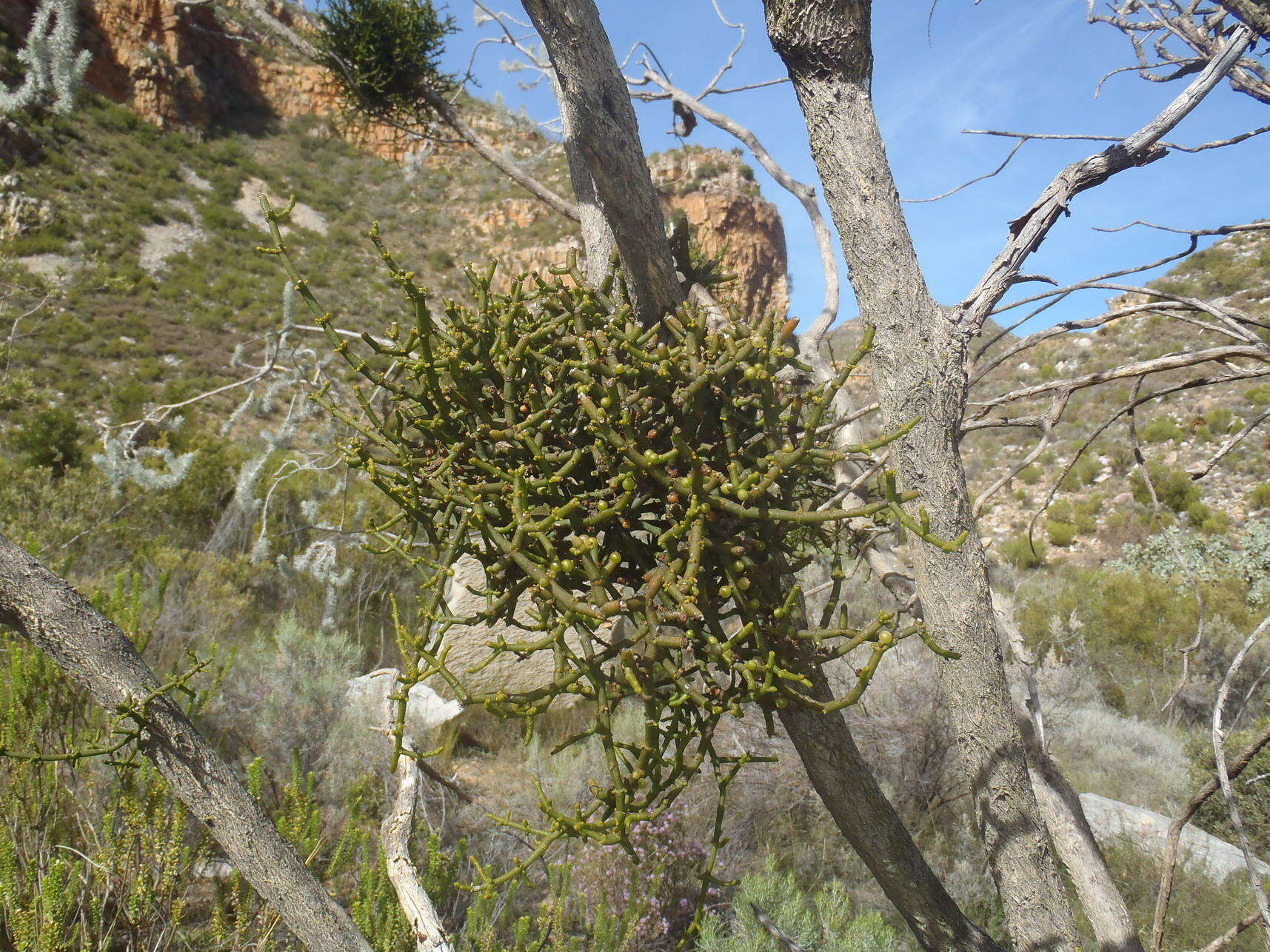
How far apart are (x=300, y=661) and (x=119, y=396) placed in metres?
13.3

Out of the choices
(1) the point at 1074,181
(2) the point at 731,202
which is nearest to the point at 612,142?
(1) the point at 1074,181

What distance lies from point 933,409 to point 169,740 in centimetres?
121

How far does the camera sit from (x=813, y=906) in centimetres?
335

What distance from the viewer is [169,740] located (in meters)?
0.98

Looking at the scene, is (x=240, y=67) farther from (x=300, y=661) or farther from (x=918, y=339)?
(x=918, y=339)

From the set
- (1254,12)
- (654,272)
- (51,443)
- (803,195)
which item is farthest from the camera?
(51,443)

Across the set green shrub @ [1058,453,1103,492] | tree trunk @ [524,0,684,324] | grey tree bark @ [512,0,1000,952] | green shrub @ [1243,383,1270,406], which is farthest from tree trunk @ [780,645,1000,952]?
green shrub @ [1058,453,1103,492]

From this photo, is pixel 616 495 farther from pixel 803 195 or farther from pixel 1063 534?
pixel 1063 534

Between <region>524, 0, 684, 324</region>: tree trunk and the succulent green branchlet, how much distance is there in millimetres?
69

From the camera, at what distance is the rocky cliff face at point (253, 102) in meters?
24.0

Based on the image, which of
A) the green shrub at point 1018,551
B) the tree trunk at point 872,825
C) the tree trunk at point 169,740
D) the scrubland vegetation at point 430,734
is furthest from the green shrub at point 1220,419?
the tree trunk at point 169,740

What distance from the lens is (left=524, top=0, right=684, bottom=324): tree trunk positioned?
1.14m

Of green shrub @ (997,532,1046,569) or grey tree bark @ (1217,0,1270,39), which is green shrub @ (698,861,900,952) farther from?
green shrub @ (997,532,1046,569)

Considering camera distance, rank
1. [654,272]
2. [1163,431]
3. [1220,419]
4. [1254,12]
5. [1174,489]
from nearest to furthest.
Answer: [1254,12] < [654,272] < [1174,489] < [1220,419] < [1163,431]
